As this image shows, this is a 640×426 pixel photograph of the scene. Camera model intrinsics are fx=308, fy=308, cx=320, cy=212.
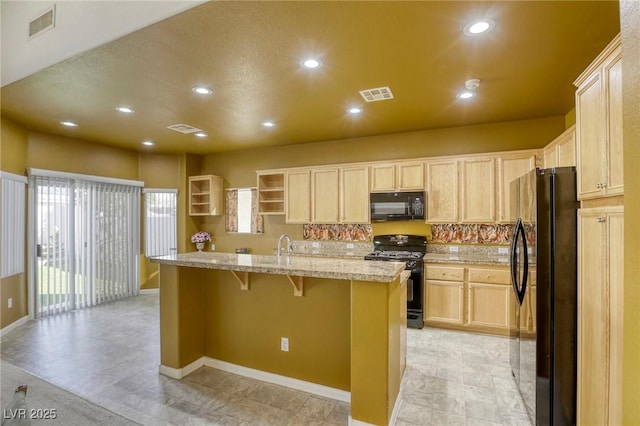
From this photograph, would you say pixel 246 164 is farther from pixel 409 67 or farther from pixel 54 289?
pixel 409 67

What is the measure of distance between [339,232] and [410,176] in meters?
1.59

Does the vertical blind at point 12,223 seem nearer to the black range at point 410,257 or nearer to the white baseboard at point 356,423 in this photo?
the white baseboard at point 356,423

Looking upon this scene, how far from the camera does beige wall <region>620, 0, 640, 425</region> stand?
1.12 m

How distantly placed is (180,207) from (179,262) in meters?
4.19

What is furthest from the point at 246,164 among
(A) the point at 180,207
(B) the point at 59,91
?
(B) the point at 59,91

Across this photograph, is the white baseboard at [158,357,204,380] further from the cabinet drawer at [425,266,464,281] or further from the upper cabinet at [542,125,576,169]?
the upper cabinet at [542,125,576,169]

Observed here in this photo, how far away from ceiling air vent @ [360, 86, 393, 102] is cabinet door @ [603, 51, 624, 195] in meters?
1.93

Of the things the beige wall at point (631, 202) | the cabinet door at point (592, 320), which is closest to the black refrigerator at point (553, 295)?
the cabinet door at point (592, 320)

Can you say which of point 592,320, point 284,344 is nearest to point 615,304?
point 592,320

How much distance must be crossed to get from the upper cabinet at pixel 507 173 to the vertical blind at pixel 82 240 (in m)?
6.54

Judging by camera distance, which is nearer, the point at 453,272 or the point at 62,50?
the point at 62,50

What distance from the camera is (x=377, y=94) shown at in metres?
3.39

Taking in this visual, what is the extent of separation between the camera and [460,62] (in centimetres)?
268

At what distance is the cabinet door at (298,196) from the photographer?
17.4 ft
